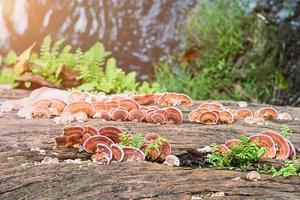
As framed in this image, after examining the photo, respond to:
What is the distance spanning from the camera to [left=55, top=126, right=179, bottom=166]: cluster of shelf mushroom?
2.58 metres

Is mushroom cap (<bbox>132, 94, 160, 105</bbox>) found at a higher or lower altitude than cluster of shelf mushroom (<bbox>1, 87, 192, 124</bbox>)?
higher

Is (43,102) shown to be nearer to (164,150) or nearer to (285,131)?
(164,150)

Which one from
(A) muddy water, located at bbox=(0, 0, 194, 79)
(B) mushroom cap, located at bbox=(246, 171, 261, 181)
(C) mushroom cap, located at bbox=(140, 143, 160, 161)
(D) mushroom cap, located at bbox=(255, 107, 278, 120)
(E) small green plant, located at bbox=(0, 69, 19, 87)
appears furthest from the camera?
(A) muddy water, located at bbox=(0, 0, 194, 79)

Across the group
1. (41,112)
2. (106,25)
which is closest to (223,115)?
(41,112)

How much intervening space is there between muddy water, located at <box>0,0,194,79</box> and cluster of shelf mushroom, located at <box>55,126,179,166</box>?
18.4 ft

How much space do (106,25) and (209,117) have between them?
239 inches

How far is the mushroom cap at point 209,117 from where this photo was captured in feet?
10.6

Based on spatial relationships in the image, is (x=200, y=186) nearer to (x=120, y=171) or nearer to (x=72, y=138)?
(x=120, y=171)

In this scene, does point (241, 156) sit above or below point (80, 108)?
below

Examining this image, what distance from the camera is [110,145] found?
2.57 m

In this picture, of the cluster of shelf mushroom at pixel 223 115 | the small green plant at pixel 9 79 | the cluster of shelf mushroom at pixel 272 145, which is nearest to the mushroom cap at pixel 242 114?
the cluster of shelf mushroom at pixel 223 115

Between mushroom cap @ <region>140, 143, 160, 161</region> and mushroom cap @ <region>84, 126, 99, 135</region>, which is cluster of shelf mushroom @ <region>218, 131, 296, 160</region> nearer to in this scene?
mushroom cap @ <region>140, 143, 160, 161</region>

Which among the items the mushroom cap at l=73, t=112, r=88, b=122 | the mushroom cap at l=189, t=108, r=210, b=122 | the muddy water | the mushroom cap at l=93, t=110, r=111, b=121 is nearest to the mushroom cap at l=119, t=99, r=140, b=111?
the mushroom cap at l=93, t=110, r=111, b=121

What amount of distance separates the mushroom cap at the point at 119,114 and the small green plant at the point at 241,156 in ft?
2.16
